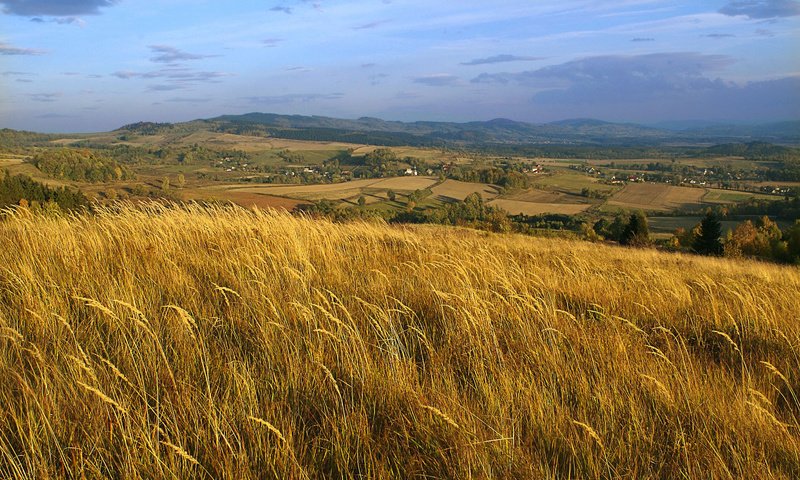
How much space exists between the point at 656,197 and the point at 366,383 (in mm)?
97696

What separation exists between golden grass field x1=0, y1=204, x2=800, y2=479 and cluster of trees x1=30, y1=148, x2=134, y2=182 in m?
81.4

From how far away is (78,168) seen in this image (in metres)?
71.8

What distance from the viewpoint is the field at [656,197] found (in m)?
79.4

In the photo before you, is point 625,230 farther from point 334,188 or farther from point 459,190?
point 334,188

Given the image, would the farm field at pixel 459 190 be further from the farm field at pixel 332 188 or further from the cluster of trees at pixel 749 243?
the cluster of trees at pixel 749 243

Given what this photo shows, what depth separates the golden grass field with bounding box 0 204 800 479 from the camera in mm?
1777

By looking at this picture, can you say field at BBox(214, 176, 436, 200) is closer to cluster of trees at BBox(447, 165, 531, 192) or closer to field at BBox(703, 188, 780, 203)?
cluster of trees at BBox(447, 165, 531, 192)

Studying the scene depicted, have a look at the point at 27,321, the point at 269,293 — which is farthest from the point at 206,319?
the point at 27,321

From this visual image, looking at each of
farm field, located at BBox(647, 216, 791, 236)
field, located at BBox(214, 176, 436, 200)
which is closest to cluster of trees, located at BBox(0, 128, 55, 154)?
field, located at BBox(214, 176, 436, 200)

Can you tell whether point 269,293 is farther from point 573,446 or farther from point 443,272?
point 573,446

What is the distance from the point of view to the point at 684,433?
2037mm

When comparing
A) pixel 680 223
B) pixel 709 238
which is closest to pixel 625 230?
pixel 709 238

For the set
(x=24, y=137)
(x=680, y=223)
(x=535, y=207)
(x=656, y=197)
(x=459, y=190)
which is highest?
(x=24, y=137)

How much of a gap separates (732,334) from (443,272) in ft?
7.87
